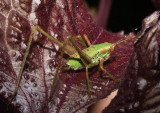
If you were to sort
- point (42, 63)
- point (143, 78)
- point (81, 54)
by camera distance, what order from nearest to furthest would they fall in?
1. point (143, 78)
2. point (42, 63)
3. point (81, 54)

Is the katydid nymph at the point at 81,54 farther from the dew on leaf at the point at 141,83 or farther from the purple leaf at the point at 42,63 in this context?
the dew on leaf at the point at 141,83

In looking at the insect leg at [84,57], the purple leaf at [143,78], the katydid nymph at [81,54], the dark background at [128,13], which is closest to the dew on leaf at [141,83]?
the purple leaf at [143,78]

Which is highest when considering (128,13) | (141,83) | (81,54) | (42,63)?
(128,13)

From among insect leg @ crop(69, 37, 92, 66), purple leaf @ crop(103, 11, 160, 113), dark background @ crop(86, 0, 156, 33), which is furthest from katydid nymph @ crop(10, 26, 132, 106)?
dark background @ crop(86, 0, 156, 33)

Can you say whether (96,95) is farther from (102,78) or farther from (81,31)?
(81,31)

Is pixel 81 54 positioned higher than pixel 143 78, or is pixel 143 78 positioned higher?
pixel 81 54

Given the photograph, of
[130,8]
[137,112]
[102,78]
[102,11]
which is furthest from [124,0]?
[137,112]

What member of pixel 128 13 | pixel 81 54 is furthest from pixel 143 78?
pixel 128 13

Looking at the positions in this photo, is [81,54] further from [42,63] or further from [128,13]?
[128,13]
